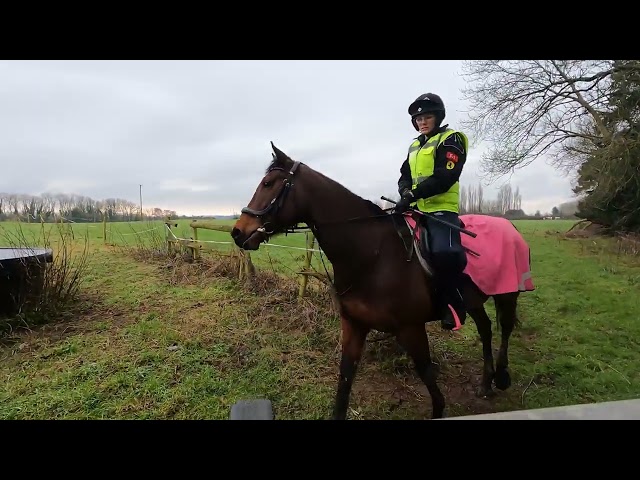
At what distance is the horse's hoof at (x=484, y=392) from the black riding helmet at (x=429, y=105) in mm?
3090

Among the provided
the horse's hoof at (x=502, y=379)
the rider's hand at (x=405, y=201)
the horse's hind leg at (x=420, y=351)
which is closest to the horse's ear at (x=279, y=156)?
the rider's hand at (x=405, y=201)

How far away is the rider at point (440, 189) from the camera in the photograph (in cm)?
313

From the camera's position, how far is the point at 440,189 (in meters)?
3.13

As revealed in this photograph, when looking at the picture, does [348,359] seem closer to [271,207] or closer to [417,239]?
[417,239]

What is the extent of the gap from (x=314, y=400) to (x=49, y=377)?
3172 millimetres

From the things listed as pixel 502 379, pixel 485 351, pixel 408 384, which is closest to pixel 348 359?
pixel 408 384

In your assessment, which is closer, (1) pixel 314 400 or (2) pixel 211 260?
(1) pixel 314 400

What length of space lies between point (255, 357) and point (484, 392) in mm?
2871

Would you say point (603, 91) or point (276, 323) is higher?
point (603, 91)

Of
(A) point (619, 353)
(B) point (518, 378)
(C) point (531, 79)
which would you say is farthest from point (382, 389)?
(C) point (531, 79)

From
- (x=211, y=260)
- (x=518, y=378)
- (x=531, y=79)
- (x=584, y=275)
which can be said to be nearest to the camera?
(x=518, y=378)

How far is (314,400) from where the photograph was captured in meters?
4.00
